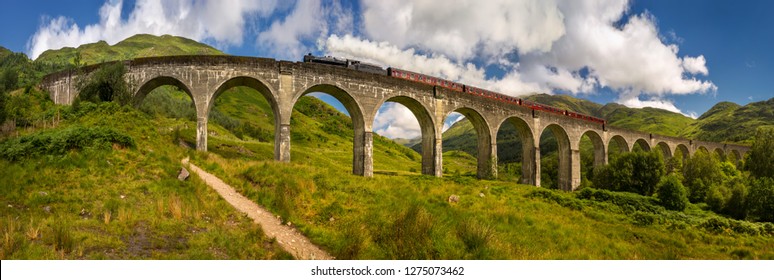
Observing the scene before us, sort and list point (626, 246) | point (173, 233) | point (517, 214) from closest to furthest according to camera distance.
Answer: point (173, 233) → point (626, 246) → point (517, 214)

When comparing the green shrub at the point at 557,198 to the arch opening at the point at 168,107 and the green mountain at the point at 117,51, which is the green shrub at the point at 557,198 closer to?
the arch opening at the point at 168,107

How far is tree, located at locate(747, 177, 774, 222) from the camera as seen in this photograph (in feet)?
99.9

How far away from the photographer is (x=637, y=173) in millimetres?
38562

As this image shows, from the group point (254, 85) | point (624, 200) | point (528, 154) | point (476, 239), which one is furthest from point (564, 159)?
point (476, 239)

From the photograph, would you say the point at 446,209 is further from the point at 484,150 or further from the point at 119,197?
the point at 484,150

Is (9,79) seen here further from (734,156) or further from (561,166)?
(734,156)

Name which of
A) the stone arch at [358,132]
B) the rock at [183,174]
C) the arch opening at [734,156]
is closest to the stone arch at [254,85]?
the stone arch at [358,132]

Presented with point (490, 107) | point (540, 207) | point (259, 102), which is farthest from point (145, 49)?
point (540, 207)

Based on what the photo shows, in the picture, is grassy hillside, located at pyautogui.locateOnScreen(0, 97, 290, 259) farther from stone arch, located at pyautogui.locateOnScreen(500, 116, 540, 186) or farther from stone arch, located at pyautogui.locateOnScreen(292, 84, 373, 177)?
stone arch, located at pyautogui.locateOnScreen(500, 116, 540, 186)

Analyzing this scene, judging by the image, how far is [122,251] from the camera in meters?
7.61

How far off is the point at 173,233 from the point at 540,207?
19.4 metres

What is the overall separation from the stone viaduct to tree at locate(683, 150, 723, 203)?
17.9 meters

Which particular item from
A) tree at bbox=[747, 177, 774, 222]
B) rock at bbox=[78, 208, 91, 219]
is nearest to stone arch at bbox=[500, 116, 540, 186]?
tree at bbox=[747, 177, 774, 222]

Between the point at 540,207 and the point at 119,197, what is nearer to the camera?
the point at 119,197
